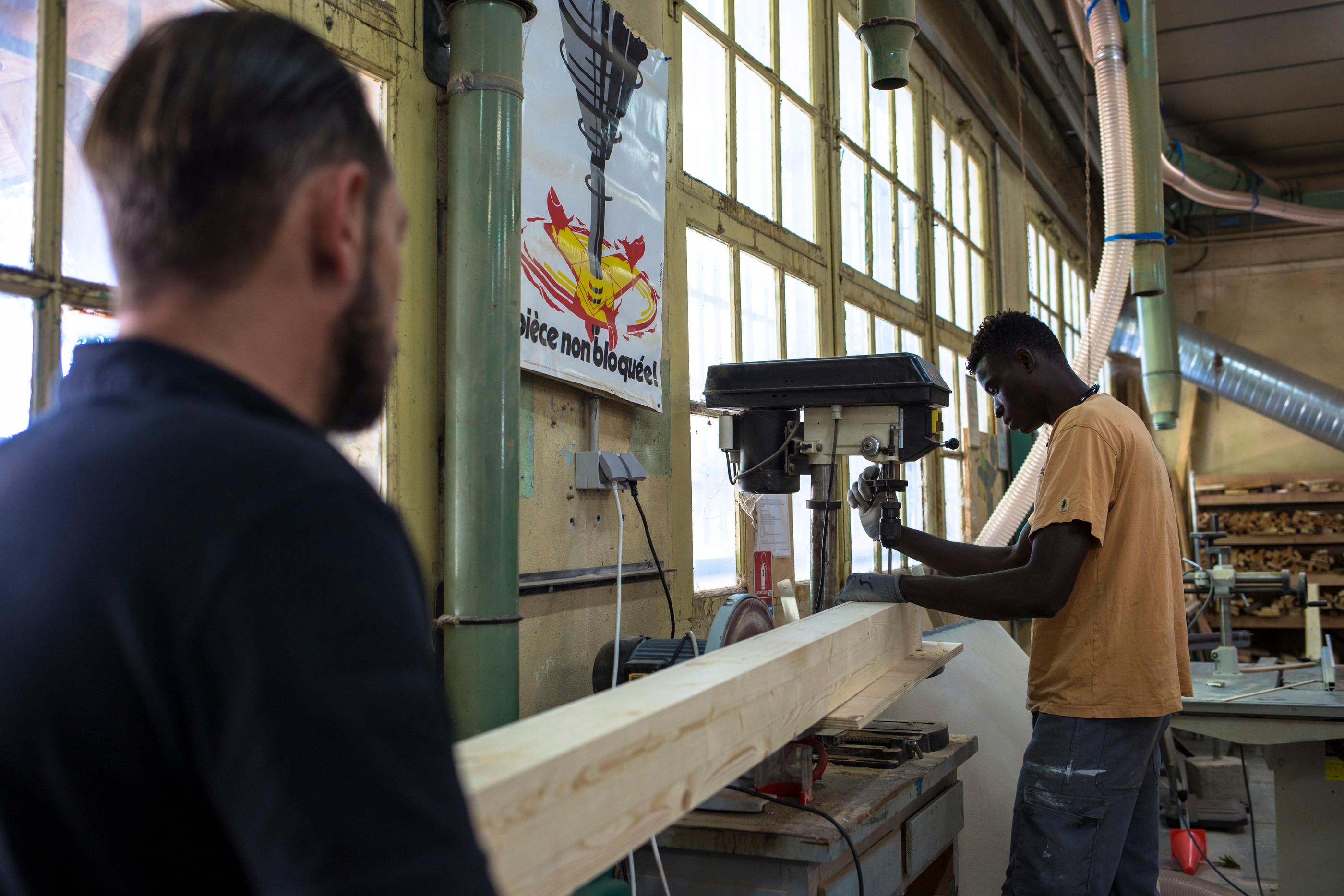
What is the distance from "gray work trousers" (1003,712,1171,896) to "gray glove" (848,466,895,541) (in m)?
0.53

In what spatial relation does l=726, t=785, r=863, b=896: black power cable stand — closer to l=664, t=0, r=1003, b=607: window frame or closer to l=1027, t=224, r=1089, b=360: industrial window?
l=664, t=0, r=1003, b=607: window frame

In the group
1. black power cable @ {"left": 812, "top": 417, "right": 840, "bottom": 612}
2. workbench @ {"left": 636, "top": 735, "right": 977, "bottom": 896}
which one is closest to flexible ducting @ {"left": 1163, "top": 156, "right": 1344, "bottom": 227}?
black power cable @ {"left": 812, "top": 417, "right": 840, "bottom": 612}

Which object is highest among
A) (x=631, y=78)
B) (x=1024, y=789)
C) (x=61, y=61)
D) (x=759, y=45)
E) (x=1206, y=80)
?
(x=1206, y=80)

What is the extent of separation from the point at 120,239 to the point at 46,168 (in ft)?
3.58

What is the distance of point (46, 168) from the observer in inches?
53.4

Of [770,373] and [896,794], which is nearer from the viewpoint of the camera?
[896,794]

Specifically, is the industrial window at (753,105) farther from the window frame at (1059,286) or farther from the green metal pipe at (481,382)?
the window frame at (1059,286)

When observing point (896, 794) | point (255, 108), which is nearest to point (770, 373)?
point (896, 794)

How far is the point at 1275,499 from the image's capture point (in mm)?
8344

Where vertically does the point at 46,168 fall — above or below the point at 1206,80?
below

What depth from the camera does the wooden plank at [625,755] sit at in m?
0.78

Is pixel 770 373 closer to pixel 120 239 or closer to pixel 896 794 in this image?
pixel 896 794

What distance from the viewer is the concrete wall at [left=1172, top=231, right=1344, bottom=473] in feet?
32.2

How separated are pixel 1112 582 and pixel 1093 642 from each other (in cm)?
13
